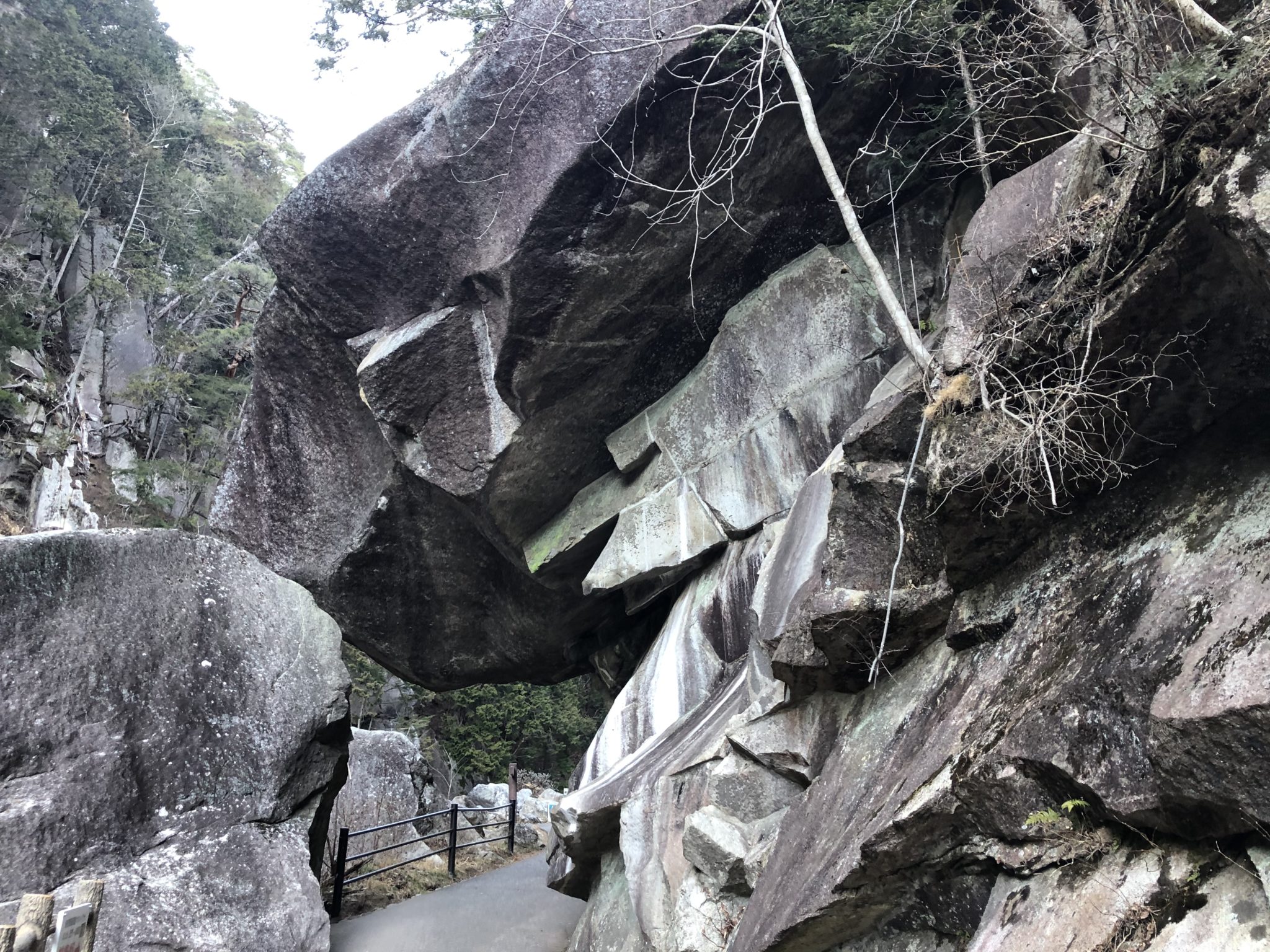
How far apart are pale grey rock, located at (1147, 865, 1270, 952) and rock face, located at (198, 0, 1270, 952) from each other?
0.04 ft

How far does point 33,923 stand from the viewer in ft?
13.2

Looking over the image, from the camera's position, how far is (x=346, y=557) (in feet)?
33.3

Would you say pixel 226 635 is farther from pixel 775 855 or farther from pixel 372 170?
pixel 775 855

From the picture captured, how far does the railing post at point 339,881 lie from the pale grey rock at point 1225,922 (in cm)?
830

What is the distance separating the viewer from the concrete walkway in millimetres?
8297

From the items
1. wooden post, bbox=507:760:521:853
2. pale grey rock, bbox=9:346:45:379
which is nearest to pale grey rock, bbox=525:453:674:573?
wooden post, bbox=507:760:521:853

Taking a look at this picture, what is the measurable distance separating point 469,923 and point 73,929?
5411 mm

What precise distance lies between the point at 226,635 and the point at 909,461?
246 inches

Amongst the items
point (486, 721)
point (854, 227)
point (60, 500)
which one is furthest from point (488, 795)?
point (854, 227)

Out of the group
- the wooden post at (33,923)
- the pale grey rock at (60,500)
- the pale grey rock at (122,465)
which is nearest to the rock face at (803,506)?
the wooden post at (33,923)

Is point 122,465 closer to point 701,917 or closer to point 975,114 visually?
point 701,917

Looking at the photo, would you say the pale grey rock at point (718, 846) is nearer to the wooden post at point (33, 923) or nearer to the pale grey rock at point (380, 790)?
the wooden post at point (33, 923)

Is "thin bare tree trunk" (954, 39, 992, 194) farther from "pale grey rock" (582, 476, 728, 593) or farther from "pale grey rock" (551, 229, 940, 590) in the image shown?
"pale grey rock" (582, 476, 728, 593)

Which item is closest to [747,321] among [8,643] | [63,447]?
[8,643]
